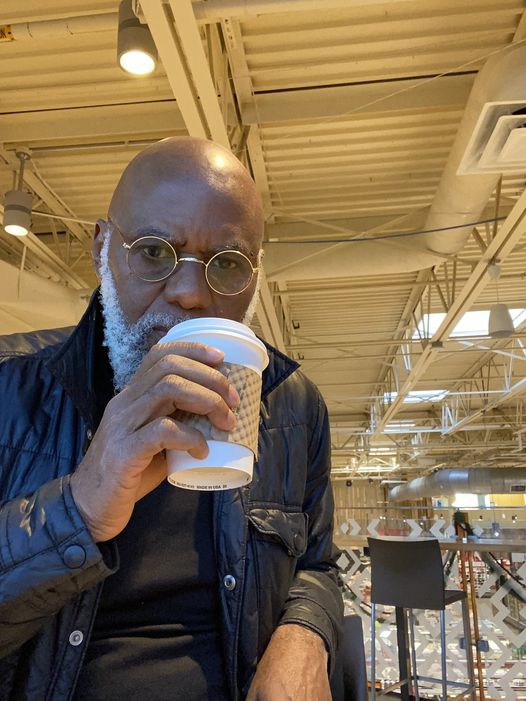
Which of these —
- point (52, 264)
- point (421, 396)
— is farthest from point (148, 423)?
point (421, 396)

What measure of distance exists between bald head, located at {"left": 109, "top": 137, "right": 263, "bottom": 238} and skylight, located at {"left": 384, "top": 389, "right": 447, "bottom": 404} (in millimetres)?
11378

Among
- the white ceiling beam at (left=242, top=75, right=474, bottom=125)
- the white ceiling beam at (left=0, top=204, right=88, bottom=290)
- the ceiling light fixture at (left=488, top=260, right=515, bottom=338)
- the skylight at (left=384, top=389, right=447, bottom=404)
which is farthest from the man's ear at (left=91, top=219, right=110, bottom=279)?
the skylight at (left=384, top=389, right=447, bottom=404)

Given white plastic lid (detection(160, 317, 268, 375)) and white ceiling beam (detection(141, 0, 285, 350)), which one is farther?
white ceiling beam (detection(141, 0, 285, 350))

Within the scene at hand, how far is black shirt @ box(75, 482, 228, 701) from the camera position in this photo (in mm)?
916

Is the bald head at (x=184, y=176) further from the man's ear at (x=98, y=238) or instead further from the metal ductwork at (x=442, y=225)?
the metal ductwork at (x=442, y=225)

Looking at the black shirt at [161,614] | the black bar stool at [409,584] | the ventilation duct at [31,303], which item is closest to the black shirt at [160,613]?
the black shirt at [161,614]

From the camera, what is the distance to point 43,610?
2.40 feet

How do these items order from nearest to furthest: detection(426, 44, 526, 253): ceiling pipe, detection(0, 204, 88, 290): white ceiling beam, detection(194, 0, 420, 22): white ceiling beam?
detection(194, 0, 420, 22): white ceiling beam
detection(426, 44, 526, 253): ceiling pipe
detection(0, 204, 88, 290): white ceiling beam

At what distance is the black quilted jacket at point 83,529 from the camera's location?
71cm

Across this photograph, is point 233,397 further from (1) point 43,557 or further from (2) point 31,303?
(2) point 31,303

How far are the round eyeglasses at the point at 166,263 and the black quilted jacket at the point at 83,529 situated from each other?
18cm

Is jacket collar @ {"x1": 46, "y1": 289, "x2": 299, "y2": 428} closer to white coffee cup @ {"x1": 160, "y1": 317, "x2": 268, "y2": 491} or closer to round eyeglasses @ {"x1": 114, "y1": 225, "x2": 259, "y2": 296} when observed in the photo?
round eyeglasses @ {"x1": 114, "y1": 225, "x2": 259, "y2": 296}

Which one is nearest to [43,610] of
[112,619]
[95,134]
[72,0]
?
[112,619]

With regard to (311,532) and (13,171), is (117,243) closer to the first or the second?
(311,532)
